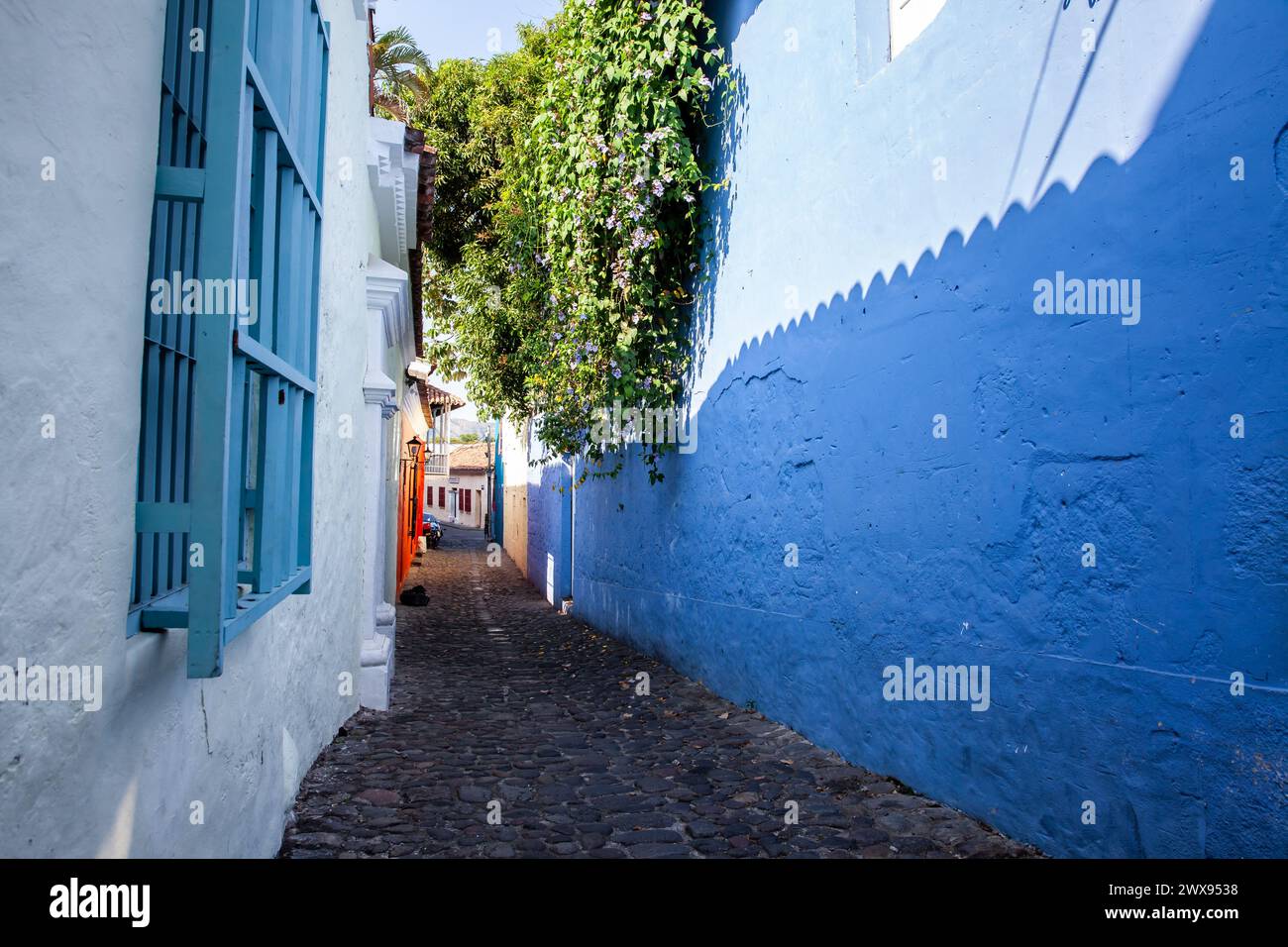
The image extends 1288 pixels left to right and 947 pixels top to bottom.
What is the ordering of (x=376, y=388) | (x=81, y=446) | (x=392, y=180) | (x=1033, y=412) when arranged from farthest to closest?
(x=392, y=180) → (x=376, y=388) → (x=1033, y=412) → (x=81, y=446)

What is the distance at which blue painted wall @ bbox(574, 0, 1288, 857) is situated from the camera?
2756mm

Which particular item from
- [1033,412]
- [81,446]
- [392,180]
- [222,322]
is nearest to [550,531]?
[392,180]

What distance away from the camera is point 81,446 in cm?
163

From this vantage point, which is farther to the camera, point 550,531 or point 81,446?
point 550,531

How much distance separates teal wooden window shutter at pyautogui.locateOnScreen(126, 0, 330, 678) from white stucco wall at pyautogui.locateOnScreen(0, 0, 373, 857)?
12cm

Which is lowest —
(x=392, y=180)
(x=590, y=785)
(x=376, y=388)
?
(x=590, y=785)

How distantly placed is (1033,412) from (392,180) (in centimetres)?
545

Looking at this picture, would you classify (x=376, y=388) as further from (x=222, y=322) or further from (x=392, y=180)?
(x=222, y=322)

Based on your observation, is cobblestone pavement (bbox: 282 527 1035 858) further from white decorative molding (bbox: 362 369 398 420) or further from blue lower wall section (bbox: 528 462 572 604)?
blue lower wall section (bbox: 528 462 572 604)

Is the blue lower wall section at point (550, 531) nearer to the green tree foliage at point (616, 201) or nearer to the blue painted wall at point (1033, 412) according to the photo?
the green tree foliage at point (616, 201)

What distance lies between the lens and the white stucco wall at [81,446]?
142 cm
